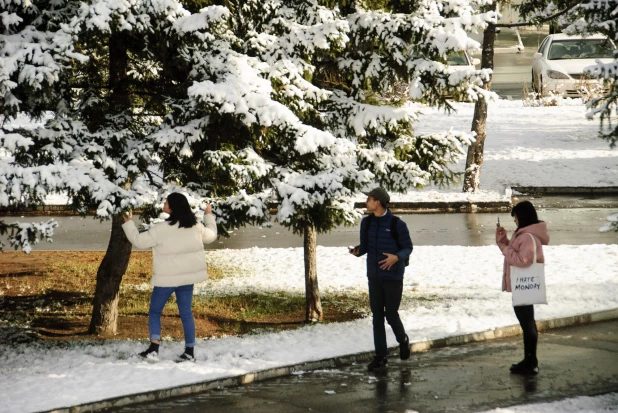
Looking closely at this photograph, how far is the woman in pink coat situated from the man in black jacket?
3.07 feet

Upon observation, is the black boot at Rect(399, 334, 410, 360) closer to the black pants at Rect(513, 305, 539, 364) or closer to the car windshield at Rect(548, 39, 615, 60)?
the black pants at Rect(513, 305, 539, 364)

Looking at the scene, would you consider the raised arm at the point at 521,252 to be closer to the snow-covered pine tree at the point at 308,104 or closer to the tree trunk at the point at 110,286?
the snow-covered pine tree at the point at 308,104

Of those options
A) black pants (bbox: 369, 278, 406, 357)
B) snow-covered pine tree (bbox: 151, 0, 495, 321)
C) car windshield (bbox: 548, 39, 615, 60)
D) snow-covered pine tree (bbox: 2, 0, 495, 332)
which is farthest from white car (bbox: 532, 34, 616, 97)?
black pants (bbox: 369, 278, 406, 357)

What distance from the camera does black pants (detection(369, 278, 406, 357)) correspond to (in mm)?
8711

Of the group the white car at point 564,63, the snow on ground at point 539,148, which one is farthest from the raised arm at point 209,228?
the white car at point 564,63

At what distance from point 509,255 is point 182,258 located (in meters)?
3.00

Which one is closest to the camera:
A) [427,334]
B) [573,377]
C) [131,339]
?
[573,377]

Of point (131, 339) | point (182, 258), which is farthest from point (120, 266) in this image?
point (182, 258)

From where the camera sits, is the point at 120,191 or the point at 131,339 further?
the point at 131,339

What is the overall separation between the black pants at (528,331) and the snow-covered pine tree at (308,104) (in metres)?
2.53

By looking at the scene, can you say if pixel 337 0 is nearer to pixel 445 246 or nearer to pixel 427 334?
pixel 427 334

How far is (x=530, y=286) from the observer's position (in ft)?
27.7

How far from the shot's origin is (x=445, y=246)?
15.9 m

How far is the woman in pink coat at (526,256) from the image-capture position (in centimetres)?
839
